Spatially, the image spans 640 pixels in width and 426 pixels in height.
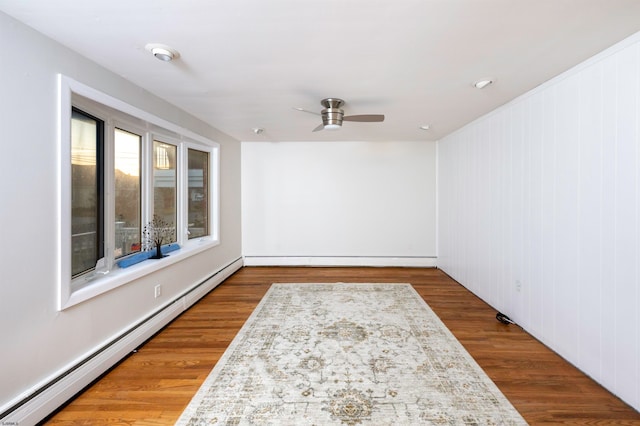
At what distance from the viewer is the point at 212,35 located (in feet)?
5.41

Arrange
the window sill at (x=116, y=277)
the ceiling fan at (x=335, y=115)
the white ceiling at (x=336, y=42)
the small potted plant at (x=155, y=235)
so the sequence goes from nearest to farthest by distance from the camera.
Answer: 1. the white ceiling at (x=336, y=42)
2. the window sill at (x=116, y=277)
3. the ceiling fan at (x=335, y=115)
4. the small potted plant at (x=155, y=235)

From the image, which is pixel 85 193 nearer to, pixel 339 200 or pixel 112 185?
pixel 112 185

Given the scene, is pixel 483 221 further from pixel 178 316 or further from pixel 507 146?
pixel 178 316

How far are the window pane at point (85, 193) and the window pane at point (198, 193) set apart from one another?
1.46 m

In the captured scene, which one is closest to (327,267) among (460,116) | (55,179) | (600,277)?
(460,116)

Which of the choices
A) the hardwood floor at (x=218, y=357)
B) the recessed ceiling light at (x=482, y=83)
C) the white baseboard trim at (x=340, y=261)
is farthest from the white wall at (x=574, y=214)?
the white baseboard trim at (x=340, y=261)

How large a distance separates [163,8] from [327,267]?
14.5 ft

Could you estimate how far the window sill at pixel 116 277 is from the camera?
1.89 m

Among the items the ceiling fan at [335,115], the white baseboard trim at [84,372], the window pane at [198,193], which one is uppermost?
the ceiling fan at [335,115]

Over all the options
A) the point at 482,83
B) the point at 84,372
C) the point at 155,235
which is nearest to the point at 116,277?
the point at 84,372

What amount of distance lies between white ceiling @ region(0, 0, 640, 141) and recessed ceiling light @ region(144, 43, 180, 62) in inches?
1.6

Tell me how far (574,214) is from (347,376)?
7.08 ft

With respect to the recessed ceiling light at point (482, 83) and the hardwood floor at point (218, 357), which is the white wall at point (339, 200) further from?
the recessed ceiling light at point (482, 83)

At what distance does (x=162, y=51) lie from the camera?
5.94ft
